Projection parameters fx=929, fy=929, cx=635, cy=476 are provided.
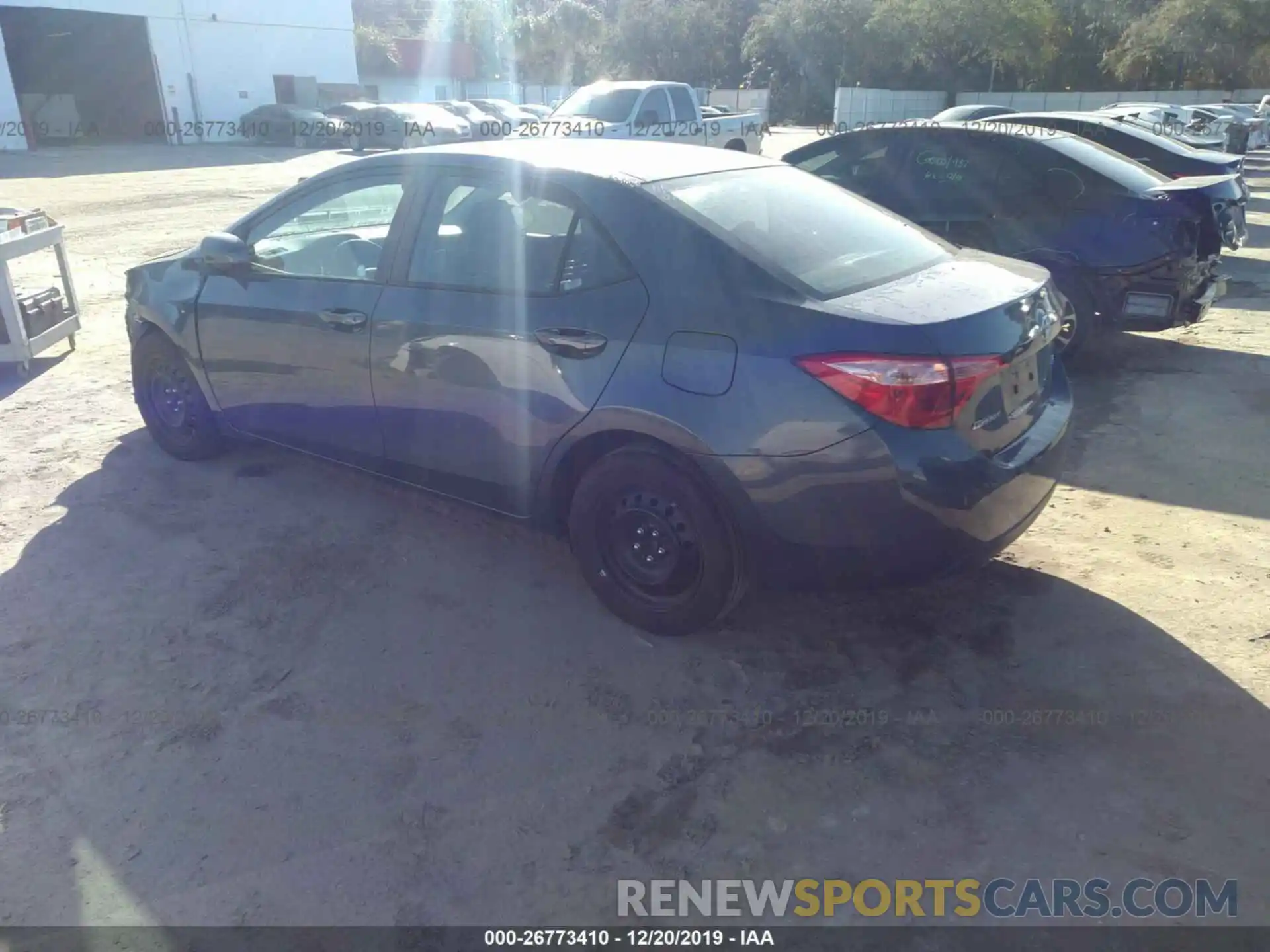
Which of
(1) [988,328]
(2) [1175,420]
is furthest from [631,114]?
(1) [988,328]

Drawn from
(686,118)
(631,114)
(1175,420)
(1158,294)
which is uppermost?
(631,114)

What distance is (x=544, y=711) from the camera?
3.12 metres

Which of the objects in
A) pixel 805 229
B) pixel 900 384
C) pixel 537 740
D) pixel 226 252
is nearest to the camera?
pixel 900 384

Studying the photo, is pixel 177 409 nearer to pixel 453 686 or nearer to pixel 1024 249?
pixel 453 686

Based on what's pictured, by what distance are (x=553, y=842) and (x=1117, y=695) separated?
1942 millimetres

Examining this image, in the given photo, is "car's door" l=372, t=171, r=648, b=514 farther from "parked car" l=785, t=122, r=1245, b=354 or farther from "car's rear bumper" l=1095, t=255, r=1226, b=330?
"car's rear bumper" l=1095, t=255, r=1226, b=330

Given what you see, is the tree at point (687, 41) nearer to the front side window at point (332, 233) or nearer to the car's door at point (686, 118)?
the car's door at point (686, 118)

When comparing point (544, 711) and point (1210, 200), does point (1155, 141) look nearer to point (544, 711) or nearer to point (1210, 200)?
point (1210, 200)

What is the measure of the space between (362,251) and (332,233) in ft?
1.39

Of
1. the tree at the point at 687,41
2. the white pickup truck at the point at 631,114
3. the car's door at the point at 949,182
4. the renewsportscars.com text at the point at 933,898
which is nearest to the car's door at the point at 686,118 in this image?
the white pickup truck at the point at 631,114

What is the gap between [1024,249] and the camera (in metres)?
6.50

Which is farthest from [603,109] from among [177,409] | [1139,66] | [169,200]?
[1139,66]

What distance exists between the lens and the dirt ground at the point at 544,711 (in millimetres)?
2514

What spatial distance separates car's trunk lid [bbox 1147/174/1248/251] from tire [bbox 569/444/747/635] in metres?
4.89
